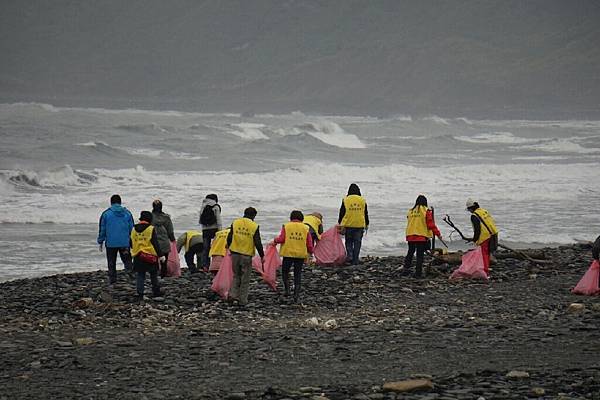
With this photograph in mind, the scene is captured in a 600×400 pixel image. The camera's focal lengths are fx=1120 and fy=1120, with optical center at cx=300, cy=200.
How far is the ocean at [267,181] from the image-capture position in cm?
2095

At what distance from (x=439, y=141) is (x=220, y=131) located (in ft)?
44.3

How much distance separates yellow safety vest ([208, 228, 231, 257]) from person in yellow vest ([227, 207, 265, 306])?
133cm

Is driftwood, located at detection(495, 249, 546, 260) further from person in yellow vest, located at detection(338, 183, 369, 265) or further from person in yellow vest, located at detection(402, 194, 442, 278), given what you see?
person in yellow vest, located at detection(338, 183, 369, 265)

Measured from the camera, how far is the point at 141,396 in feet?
26.5

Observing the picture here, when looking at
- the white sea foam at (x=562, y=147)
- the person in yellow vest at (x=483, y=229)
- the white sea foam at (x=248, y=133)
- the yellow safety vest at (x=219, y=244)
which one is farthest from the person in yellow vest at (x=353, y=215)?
the white sea foam at (x=248, y=133)

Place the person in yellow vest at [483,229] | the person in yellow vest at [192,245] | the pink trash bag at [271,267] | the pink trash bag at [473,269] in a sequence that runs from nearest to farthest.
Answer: the pink trash bag at [271,267] < the person in yellow vest at [483,229] < the pink trash bag at [473,269] < the person in yellow vest at [192,245]

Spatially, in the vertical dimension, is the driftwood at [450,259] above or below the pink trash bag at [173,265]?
above

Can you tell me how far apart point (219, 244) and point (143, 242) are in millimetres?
1643

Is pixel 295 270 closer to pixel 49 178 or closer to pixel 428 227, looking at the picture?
pixel 428 227

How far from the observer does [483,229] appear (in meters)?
13.5

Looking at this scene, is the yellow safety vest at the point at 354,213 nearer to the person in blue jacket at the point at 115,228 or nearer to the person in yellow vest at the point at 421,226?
the person in yellow vest at the point at 421,226

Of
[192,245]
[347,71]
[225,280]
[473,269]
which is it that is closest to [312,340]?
[225,280]

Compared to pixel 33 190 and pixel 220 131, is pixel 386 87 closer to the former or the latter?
pixel 220 131

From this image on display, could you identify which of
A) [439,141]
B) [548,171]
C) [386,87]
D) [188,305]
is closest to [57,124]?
[439,141]
